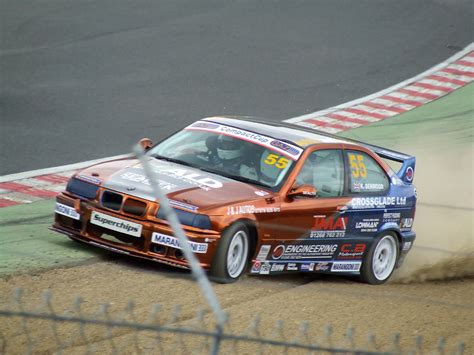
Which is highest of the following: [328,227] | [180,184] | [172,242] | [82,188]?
[180,184]

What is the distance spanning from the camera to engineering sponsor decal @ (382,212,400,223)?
9232mm

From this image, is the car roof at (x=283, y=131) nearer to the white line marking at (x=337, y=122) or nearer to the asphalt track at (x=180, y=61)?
the asphalt track at (x=180, y=61)

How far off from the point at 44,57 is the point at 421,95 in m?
6.73

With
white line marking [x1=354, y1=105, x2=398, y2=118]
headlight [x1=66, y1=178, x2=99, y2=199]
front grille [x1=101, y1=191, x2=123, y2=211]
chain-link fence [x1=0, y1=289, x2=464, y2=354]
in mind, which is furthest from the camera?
white line marking [x1=354, y1=105, x2=398, y2=118]

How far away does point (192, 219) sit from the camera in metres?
7.68

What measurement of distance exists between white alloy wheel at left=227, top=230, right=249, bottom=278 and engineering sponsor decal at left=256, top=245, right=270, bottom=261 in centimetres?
13

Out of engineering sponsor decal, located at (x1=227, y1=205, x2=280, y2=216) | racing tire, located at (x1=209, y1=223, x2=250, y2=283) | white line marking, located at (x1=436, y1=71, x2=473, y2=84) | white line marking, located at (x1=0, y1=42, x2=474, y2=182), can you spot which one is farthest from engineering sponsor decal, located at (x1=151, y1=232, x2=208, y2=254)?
white line marking, located at (x1=436, y1=71, x2=473, y2=84)

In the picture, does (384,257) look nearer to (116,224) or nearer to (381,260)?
(381,260)

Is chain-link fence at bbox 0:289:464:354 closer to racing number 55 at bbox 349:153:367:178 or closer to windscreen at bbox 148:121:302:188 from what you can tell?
windscreen at bbox 148:121:302:188

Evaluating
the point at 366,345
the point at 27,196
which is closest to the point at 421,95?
the point at 27,196

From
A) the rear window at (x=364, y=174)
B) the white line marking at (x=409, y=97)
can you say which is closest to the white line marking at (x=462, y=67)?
the white line marking at (x=409, y=97)

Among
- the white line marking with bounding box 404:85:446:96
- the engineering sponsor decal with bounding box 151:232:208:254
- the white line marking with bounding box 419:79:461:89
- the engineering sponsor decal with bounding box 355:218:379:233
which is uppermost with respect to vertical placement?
the white line marking with bounding box 419:79:461:89

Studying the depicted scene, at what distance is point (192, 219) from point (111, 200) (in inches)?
29.6

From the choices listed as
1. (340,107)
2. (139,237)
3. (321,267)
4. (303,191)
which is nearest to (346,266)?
(321,267)
